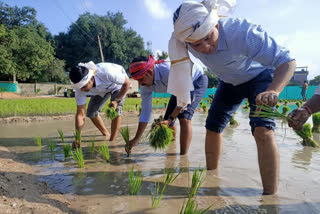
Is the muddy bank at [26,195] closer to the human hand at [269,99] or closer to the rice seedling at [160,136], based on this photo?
the rice seedling at [160,136]

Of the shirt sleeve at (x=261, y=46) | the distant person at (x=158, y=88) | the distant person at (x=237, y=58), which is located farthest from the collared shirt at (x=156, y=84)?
the shirt sleeve at (x=261, y=46)

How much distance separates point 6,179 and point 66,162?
0.80 metres

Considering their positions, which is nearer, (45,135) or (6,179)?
(6,179)

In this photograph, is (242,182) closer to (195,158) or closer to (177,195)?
(177,195)

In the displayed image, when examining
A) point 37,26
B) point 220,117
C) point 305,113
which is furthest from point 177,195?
point 37,26

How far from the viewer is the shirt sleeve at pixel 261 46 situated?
1558mm

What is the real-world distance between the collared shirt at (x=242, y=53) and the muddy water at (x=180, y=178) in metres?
0.48

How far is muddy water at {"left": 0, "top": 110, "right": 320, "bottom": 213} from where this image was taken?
1678 millimetres

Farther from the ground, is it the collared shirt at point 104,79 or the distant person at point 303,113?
the collared shirt at point 104,79

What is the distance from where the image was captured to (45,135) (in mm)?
4410

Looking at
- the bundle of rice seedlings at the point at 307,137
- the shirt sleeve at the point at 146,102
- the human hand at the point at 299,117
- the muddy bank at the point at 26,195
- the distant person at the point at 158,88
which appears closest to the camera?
the human hand at the point at 299,117

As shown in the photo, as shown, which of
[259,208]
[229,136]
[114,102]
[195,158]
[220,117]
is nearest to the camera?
[259,208]

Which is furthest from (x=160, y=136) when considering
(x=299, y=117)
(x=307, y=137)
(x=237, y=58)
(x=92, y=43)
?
(x=92, y=43)

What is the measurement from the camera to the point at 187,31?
1617 mm
